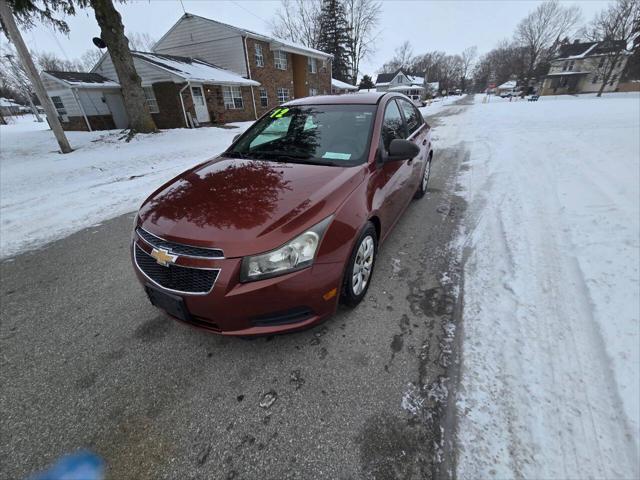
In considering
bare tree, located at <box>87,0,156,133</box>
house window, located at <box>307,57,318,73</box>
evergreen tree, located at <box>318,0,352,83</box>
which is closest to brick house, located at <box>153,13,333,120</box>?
house window, located at <box>307,57,318,73</box>

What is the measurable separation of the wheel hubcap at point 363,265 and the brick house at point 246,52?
20286 mm

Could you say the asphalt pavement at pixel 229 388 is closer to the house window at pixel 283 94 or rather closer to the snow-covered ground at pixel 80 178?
the snow-covered ground at pixel 80 178

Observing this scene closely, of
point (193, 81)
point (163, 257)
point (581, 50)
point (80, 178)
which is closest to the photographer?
point (163, 257)

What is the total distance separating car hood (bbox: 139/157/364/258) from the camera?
179cm

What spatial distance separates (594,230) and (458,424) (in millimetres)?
3084

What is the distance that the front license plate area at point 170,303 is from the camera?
1871 mm

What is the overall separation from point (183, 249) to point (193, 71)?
64.0ft

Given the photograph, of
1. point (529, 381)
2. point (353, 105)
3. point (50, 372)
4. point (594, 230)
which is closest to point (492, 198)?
point (594, 230)

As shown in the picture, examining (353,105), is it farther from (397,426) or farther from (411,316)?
(397,426)

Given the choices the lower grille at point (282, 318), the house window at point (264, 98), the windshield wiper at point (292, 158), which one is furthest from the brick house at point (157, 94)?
the lower grille at point (282, 318)

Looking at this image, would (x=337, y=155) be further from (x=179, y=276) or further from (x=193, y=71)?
(x=193, y=71)

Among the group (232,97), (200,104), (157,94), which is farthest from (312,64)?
(157,94)

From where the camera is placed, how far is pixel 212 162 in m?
3.00

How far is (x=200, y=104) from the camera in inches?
683
